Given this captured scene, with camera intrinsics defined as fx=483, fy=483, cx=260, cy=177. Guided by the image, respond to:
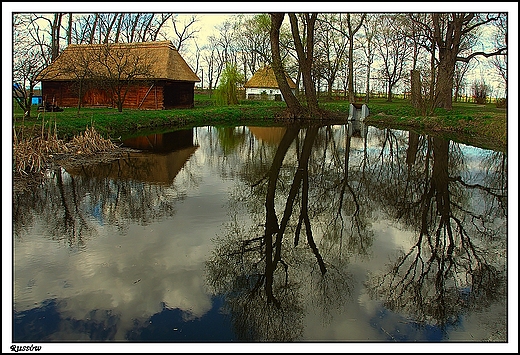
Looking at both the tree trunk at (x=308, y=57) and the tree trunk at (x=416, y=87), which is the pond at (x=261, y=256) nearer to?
the tree trunk at (x=416, y=87)

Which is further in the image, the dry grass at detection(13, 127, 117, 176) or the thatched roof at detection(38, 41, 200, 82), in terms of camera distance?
the thatched roof at detection(38, 41, 200, 82)

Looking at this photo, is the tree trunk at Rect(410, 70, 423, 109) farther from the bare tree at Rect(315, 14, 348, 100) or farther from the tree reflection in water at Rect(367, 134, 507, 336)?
the tree reflection in water at Rect(367, 134, 507, 336)

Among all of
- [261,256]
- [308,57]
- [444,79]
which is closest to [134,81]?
[308,57]

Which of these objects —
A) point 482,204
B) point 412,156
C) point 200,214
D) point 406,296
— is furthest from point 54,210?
point 412,156

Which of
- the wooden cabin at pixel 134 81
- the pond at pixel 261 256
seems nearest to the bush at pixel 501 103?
the wooden cabin at pixel 134 81

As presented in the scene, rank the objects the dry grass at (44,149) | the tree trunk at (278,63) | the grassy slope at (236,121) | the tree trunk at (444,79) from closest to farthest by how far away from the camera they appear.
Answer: the dry grass at (44,149), the grassy slope at (236,121), the tree trunk at (444,79), the tree trunk at (278,63)

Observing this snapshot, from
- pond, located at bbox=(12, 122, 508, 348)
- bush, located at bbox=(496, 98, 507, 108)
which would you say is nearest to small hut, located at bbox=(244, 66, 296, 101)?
bush, located at bbox=(496, 98, 507, 108)

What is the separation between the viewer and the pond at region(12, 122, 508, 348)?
13.6 ft

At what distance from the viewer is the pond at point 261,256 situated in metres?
4.15

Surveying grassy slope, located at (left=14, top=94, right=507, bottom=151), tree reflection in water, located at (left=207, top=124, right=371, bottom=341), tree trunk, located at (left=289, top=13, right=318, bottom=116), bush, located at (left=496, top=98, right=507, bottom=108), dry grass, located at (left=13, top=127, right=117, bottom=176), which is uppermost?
tree trunk, located at (left=289, top=13, right=318, bottom=116)

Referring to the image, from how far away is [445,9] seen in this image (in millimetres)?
7285

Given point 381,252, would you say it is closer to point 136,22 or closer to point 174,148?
point 174,148

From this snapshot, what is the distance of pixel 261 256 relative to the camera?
5.76 meters

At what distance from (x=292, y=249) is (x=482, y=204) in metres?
4.09
